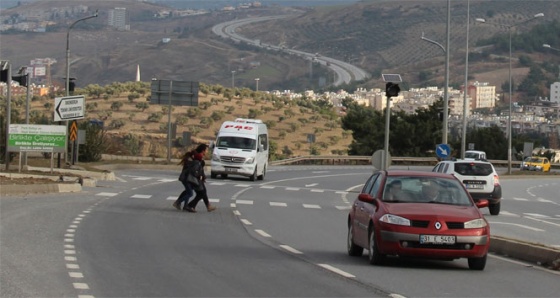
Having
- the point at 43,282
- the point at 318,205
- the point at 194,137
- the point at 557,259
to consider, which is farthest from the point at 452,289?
the point at 194,137

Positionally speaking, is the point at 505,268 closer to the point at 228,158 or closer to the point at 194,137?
the point at 228,158

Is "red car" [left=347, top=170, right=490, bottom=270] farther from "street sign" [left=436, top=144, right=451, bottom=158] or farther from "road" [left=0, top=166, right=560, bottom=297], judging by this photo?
"street sign" [left=436, top=144, right=451, bottom=158]

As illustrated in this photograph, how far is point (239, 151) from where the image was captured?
50500 mm

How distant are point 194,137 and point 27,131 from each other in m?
60.9

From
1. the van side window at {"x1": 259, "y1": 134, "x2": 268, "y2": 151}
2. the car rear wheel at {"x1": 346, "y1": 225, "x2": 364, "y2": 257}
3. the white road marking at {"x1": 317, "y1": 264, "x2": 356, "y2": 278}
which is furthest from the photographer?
the van side window at {"x1": 259, "y1": 134, "x2": 268, "y2": 151}

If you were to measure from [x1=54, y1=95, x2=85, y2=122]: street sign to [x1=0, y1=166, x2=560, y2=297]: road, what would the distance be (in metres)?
14.4

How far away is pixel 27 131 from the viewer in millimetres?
40844

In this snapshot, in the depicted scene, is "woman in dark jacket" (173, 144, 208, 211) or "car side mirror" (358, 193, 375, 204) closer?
"car side mirror" (358, 193, 375, 204)

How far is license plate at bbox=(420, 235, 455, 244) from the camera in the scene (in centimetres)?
1714

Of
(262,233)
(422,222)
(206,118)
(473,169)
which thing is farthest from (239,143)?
(206,118)

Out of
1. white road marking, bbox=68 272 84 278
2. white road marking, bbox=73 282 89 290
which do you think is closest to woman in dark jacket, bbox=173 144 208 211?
white road marking, bbox=68 272 84 278

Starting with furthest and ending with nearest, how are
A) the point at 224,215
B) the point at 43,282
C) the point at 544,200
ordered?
the point at 544,200 → the point at 224,215 → the point at 43,282

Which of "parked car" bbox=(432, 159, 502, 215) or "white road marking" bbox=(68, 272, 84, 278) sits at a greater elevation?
"parked car" bbox=(432, 159, 502, 215)

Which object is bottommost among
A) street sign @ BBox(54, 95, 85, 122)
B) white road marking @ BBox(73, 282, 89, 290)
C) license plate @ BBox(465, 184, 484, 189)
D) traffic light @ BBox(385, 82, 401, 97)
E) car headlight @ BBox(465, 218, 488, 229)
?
white road marking @ BBox(73, 282, 89, 290)
